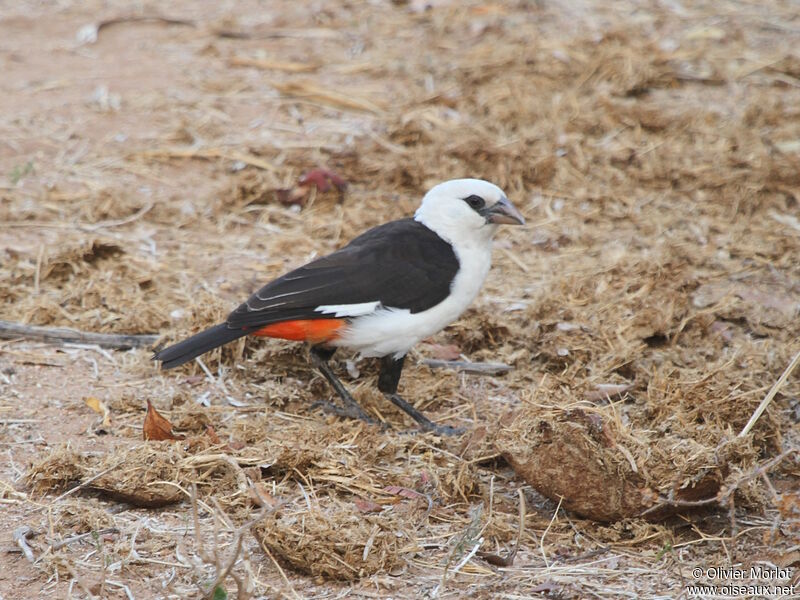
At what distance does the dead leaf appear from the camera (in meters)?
4.44

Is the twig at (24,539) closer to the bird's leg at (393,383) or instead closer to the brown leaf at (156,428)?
the brown leaf at (156,428)

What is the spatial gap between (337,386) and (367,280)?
1.71 feet

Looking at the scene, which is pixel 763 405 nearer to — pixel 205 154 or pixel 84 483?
pixel 84 483

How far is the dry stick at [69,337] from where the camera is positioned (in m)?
5.05

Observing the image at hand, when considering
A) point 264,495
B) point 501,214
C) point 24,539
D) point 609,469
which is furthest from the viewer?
point 501,214

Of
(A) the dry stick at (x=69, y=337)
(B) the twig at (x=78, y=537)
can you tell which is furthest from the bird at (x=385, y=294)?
(B) the twig at (x=78, y=537)

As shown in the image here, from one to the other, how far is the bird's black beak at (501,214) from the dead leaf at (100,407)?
187 centimetres

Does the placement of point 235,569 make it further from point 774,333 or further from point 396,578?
point 774,333

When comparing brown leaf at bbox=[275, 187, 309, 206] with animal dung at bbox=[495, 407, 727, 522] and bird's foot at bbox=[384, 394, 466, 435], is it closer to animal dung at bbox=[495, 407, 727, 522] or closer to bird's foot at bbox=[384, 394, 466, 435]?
bird's foot at bbox=[384, 394, 466, 435]

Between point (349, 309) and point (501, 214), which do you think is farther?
point (501, 214)

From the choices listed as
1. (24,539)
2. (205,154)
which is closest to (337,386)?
(24,539)

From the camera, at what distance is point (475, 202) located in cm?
496

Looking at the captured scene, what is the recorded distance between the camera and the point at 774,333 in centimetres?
534

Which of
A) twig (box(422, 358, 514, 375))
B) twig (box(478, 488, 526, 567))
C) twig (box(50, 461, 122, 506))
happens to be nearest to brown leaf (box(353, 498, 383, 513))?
twig (box(478, 488, 526, 567))
